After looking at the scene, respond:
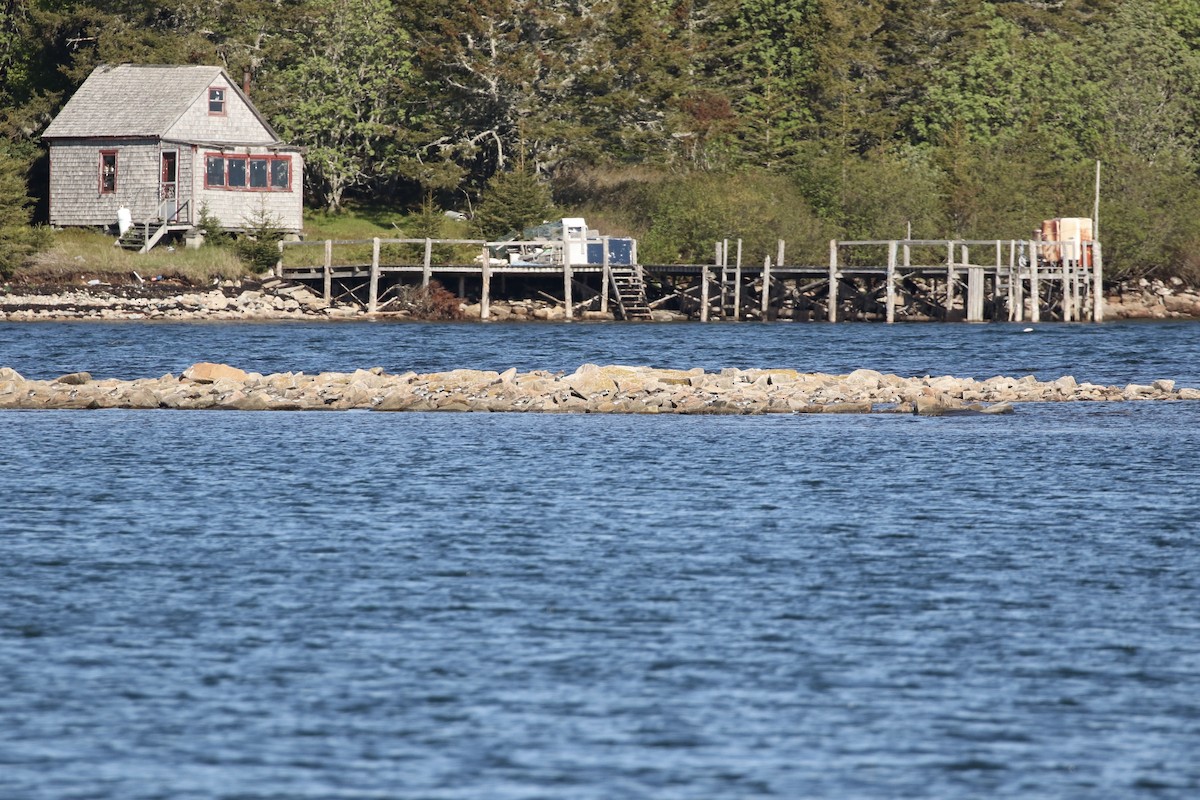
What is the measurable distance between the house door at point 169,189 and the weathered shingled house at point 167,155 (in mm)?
33

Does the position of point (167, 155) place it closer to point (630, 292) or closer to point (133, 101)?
point (133, 101)

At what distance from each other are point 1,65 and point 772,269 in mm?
29257

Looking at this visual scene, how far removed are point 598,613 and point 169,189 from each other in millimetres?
50423

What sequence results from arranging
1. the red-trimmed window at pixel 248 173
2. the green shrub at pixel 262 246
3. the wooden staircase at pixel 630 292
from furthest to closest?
1. the wooden staircase at pixel 630 292
2. the red-trimmed window at pixel 248 173
3. the green shrub at pixel 262 246

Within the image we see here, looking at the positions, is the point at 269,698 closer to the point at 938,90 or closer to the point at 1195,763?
the point at 1195,763

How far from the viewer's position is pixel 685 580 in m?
17.2

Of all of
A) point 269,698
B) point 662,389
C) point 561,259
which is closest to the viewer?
point 269,698

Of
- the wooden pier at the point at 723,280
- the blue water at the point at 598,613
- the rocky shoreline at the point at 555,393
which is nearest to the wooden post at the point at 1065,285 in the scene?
the wooden pier at the point at 723,280

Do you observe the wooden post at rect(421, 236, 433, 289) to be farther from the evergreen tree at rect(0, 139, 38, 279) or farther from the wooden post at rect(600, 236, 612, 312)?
the evergreen tree at rect(0, 139, 38, 279)

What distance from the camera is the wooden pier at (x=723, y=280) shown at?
208 ft

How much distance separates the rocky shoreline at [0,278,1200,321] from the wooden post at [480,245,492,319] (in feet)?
2.10

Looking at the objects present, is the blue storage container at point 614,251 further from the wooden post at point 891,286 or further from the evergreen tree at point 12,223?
the evergreen tree at point 12,223

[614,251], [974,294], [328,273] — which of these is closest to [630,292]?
[614,251]

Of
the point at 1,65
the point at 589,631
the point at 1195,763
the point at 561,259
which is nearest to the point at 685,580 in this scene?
the point at 589,631
